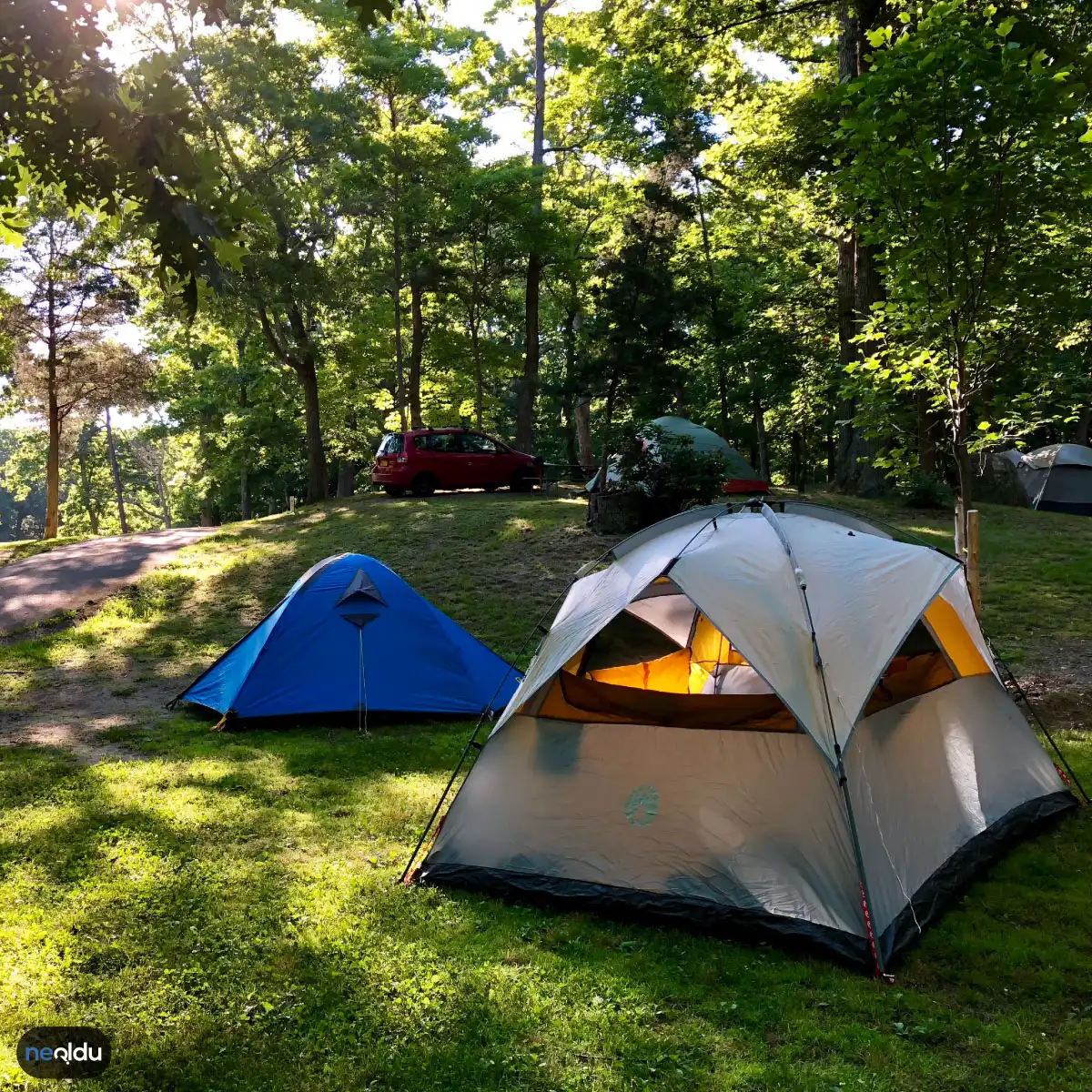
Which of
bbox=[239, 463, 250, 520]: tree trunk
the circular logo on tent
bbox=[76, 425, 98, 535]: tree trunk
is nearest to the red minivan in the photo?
the circular logo on tent

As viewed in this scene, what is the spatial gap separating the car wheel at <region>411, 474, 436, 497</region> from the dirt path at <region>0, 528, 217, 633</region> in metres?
4.17

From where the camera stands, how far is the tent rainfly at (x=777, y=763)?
3.96 metres

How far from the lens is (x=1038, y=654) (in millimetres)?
8297

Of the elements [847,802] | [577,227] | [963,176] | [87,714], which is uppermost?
[577,227]

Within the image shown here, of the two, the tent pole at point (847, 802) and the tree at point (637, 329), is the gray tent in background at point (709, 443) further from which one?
the tent pole at point (847, 802)

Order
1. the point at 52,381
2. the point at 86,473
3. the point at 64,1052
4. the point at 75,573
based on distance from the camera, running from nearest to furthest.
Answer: the point at 64,1052, the point at 75,573, the point at 52,381, the point at 86,473

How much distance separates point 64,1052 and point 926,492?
1402 cm

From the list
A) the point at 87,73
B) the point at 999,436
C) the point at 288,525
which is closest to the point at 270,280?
the point at 288,525

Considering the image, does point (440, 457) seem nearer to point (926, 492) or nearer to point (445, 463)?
point (445, 463)

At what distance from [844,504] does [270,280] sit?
1182 cm

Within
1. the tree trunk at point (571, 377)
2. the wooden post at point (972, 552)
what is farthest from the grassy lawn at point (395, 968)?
the tree trunk at point (571, 377)

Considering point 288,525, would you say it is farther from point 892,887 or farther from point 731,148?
point 892,887

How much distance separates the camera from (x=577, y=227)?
24.3 metres

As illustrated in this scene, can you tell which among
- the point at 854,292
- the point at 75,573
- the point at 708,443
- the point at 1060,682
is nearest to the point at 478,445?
the point at 708,443
